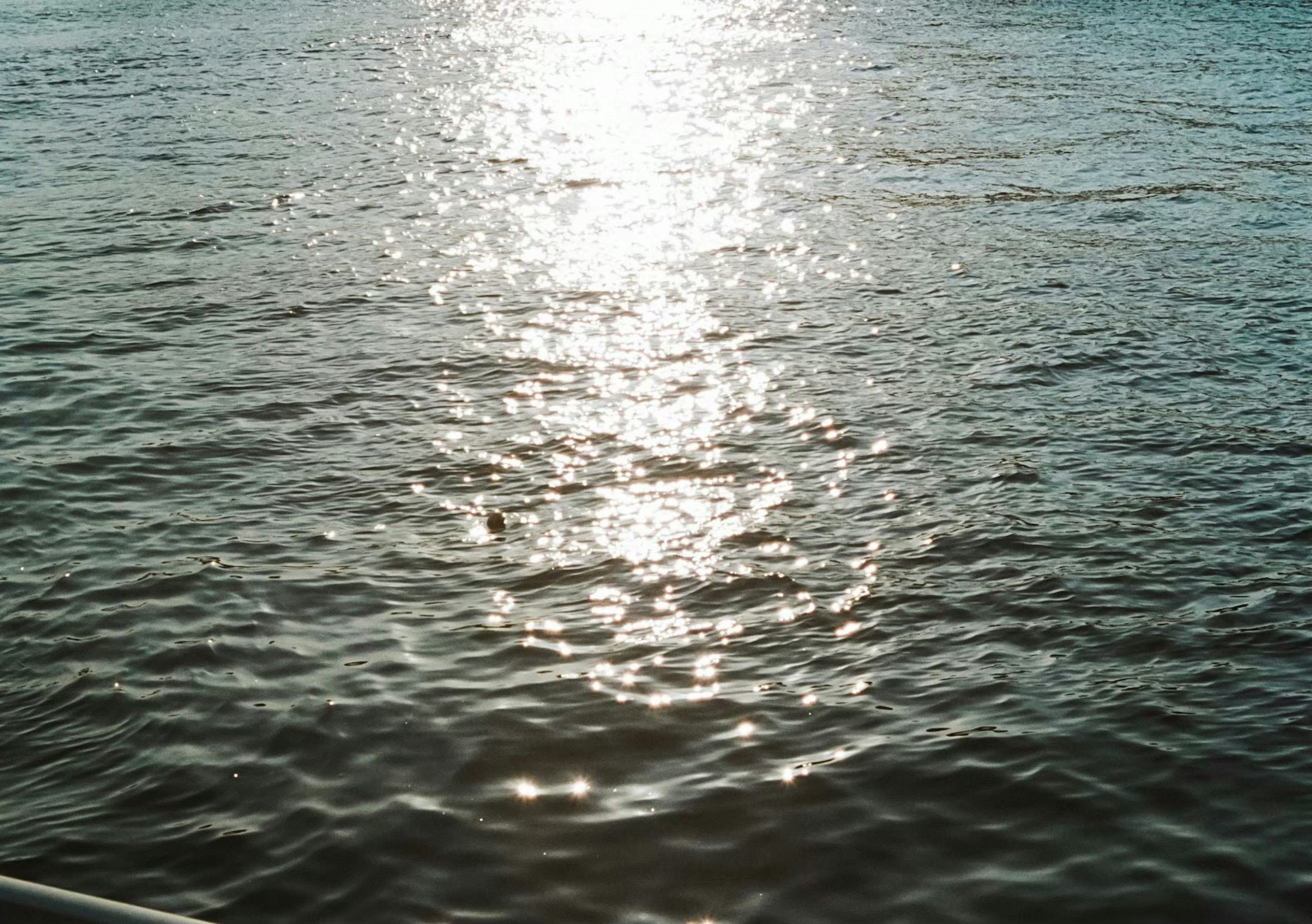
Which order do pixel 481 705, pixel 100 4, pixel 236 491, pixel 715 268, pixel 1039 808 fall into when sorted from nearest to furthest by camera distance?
pixel 1039 808, pixel 481 705, pixel 236 491, pixel 715 268, pixel 100 4

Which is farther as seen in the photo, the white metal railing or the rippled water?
the rippled water

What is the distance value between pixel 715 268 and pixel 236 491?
32.6 feet

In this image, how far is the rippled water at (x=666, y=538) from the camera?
27.1ft

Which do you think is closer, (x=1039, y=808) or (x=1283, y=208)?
(x=1039, y=808)

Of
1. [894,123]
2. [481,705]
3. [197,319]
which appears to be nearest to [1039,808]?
[481,705]

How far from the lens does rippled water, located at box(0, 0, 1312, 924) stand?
8.26m

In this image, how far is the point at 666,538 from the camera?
40.2ft

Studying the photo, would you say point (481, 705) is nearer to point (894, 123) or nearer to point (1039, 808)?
point (1039, 808)

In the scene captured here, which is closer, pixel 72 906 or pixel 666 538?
pixel 72 906

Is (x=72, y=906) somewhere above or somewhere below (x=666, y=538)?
above

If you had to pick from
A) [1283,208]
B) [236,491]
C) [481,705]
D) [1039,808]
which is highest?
[1283,208]

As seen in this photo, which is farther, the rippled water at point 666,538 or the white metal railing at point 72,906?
the rippled water at point 666,538

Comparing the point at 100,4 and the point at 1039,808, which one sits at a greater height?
the point at 100,4

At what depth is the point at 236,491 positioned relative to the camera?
1330cm
